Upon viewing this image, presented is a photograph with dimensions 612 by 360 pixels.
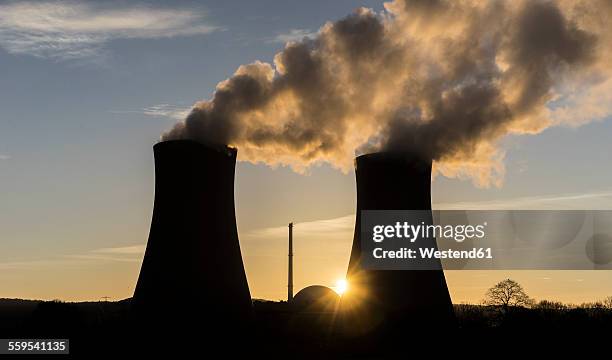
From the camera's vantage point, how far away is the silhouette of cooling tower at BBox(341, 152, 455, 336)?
60.9 feet

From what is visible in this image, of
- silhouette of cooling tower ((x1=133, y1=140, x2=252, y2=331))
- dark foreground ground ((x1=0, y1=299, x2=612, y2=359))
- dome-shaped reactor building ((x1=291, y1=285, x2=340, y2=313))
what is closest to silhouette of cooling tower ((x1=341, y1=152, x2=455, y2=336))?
dark foreground ground ((x1=0, y1=299, x2=612, y2=359))

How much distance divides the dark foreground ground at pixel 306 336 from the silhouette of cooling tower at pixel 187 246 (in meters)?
0.54

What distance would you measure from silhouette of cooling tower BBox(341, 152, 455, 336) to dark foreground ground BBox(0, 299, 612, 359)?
0.43 m

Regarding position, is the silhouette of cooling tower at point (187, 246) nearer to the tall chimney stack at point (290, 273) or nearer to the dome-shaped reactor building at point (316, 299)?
the dome-shaped reactor building at point (316, 299)

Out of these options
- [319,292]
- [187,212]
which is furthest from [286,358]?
[319,292]

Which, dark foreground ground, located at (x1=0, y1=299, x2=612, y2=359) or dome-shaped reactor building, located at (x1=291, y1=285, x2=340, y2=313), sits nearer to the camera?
dark foreground ground, located at (x1=0, y1=299, x2=612, y2=359)

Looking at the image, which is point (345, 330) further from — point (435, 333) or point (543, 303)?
point (543, 303)

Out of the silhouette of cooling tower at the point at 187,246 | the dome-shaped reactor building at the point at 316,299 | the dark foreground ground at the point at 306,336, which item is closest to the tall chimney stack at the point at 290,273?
the dome-shaped reactor building at the point at 316,299

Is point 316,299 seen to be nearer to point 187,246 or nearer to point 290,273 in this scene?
point 290,273

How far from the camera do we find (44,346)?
69.2 feet

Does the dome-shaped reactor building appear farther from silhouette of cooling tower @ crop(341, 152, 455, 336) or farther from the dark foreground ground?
silhouette of cooling tower @ crop(341, 152, 455, 336)

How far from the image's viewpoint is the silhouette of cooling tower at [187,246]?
61.0 ft

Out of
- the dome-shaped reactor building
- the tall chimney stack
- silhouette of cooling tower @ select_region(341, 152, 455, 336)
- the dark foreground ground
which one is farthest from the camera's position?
the tall chimney stack

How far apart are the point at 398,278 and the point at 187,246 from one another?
5.01 m
